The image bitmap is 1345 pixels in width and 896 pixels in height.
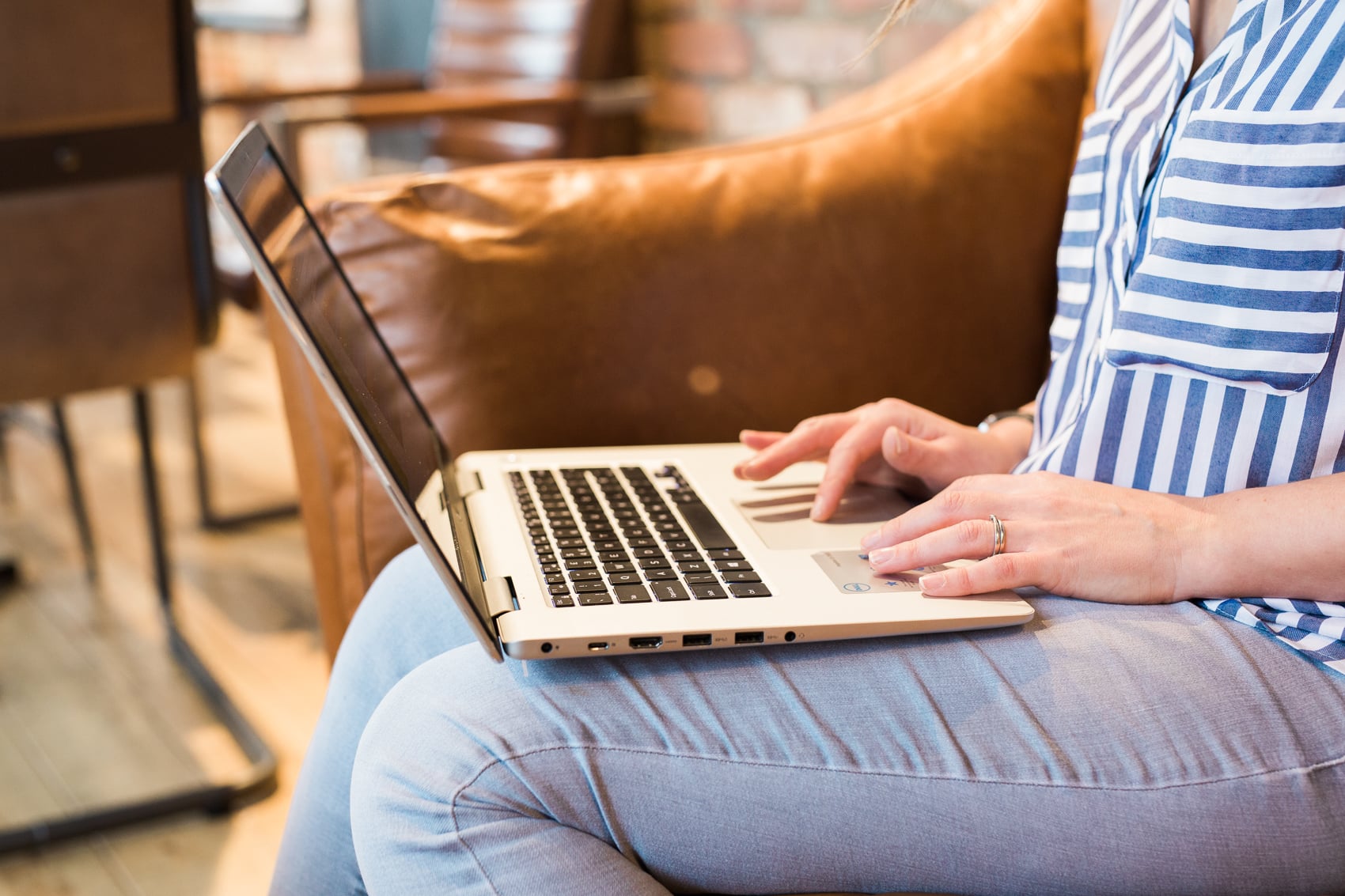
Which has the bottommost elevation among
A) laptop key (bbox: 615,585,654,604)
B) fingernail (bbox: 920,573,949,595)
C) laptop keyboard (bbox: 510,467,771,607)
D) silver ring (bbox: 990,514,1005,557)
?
laptop keyboard (bbox: 510,467,771,607)

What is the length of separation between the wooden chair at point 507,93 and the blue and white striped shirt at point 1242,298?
1352 millimetres

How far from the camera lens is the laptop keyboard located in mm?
642

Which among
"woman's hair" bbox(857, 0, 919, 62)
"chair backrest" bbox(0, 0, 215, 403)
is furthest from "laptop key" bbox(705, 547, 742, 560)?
"chair backrest" bbox(0, 0, 215, 403)

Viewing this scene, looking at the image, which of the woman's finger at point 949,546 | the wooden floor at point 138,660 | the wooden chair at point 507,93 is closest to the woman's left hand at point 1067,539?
the woman's finger at point 949,546

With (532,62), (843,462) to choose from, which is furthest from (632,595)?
(532,62)

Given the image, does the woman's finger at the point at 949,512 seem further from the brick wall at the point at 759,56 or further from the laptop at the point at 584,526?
the brick wall at the point at 759,56

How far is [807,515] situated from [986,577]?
0.17 m

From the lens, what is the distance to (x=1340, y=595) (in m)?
0.64

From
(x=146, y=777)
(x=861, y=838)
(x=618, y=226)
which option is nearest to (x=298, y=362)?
(x=618, y=226)

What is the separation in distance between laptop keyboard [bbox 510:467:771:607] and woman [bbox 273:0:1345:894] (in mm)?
40

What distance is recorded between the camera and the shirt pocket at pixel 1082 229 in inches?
33.0

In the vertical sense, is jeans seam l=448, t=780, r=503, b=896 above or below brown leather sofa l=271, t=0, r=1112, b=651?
below

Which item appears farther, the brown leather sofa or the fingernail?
the brown leather sofa

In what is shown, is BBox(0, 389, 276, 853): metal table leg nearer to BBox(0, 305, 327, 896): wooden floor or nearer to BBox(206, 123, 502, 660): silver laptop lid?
BBox(0, 305, 327, 896): wooden floor
